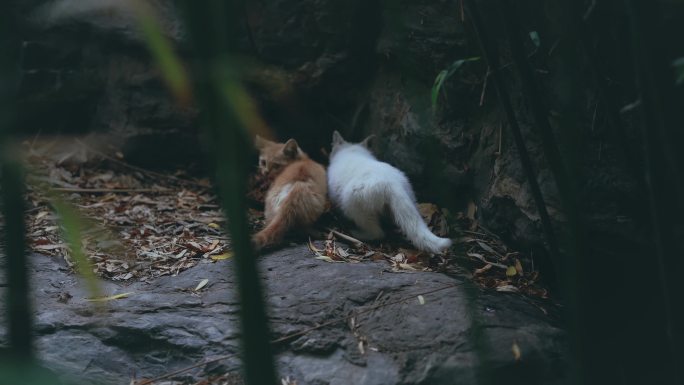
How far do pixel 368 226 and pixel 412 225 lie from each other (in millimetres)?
413

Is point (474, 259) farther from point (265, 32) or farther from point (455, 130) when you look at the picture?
point (265, 32)

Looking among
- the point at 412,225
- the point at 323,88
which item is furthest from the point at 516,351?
the point at 323,88

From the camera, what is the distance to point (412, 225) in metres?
5.01

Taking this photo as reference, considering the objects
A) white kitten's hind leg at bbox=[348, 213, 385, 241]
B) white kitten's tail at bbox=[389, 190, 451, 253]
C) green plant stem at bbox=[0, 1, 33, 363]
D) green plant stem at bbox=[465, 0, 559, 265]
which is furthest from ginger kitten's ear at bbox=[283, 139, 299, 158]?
green plant stem at bbox=[0, 1, 33, 363]

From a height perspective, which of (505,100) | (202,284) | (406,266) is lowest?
(406,266)

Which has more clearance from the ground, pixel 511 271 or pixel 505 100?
pixel 505 100

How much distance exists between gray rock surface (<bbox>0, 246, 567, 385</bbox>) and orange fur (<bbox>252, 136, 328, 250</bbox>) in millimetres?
750

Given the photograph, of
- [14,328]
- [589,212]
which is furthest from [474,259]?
[14,328]

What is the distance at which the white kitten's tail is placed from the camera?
486cm

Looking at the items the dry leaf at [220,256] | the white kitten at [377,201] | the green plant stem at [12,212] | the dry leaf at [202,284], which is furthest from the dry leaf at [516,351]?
the green plant stem at [12,212]

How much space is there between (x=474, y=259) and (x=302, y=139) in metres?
3.03

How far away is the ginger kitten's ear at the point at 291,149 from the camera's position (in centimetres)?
616

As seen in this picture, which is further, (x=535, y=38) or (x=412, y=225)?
(x=412, y=225)

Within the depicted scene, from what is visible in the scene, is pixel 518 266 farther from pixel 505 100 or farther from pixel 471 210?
pixel 505 100
